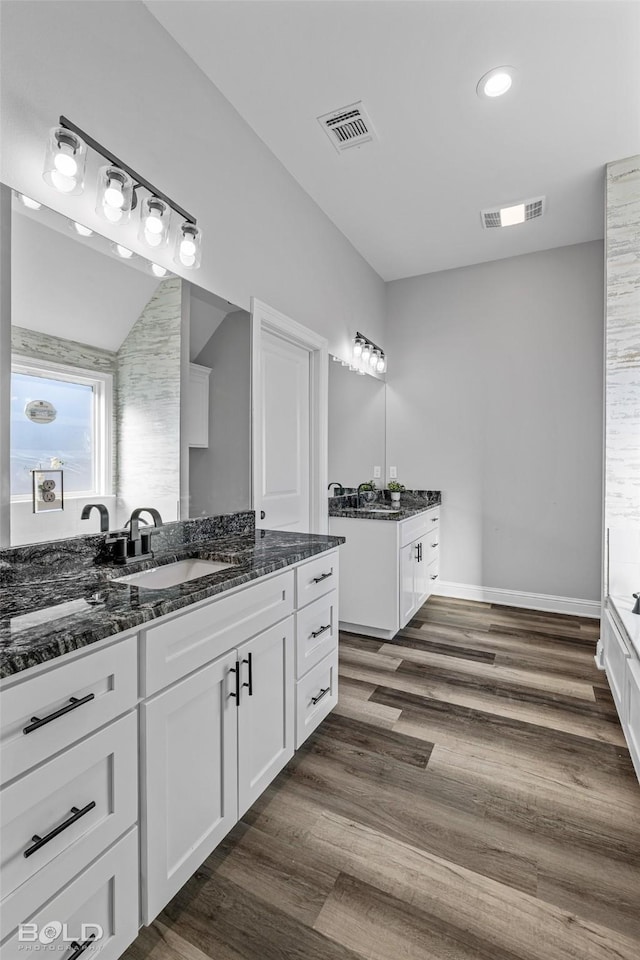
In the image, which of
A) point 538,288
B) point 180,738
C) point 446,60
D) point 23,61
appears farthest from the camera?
point 538,288

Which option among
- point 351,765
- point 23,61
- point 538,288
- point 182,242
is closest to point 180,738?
point 351,765

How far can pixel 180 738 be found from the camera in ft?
3.86

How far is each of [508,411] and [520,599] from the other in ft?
5.28

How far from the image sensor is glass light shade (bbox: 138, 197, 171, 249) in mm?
1702

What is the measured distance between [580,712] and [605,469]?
1.38m

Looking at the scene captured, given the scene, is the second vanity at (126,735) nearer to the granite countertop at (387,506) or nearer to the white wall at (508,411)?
the granite countertop at (387,506)

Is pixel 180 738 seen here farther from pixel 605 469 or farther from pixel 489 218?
pixel 489 218

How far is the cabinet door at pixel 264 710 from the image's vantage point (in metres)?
1.42

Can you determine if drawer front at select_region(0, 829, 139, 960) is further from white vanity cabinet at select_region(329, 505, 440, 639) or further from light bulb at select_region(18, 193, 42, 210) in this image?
white vanity cabinet at select_region(329, 505, 440, 639)

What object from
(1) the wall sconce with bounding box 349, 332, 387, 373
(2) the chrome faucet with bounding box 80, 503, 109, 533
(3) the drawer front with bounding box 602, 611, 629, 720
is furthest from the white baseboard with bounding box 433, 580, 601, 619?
(2) the chrome faucet with bounding box 80, 503, 109, 533

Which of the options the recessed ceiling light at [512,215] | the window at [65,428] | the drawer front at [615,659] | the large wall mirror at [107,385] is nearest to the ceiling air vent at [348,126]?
the large wall mirror at [107,385]

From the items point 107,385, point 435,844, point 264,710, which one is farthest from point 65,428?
point 435,844

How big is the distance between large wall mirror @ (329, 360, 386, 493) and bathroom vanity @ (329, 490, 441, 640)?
334mm

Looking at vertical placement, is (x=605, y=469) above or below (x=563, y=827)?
above
